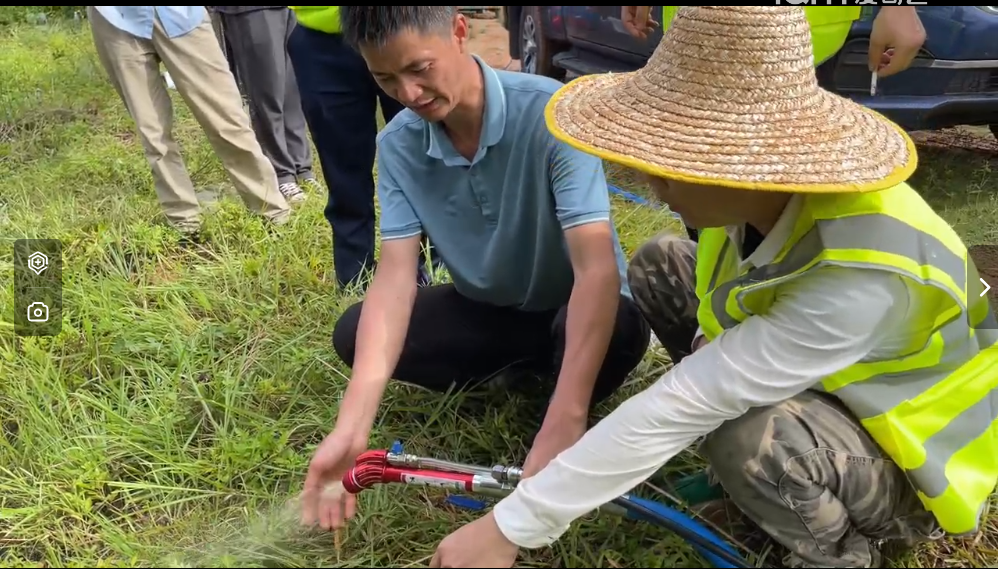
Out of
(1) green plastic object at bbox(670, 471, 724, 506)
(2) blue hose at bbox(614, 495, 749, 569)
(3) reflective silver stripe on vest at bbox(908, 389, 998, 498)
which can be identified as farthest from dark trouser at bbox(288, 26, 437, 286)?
(3) reflective silver stripe on vest at bbox(908, 389, 998, 498)

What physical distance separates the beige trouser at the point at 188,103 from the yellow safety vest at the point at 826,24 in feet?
5.82

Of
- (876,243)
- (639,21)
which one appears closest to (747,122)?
(876,243)

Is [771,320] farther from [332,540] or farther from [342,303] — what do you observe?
[342,303]

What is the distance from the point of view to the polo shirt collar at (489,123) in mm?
1492

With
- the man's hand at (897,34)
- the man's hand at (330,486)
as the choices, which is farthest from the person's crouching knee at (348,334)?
the man's hand at (897,34)

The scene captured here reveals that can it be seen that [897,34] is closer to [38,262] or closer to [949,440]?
[949,440]

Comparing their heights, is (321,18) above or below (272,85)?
above

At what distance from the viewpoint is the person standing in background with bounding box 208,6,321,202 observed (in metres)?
3.20

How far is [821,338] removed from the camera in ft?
3.46

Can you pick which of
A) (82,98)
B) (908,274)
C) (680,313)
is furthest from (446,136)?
(82,98)

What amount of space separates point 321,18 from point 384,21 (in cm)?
109

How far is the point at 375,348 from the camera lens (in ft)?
4.95

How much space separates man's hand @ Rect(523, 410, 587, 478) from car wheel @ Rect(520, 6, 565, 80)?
320 cm

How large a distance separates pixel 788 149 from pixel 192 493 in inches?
55.1
